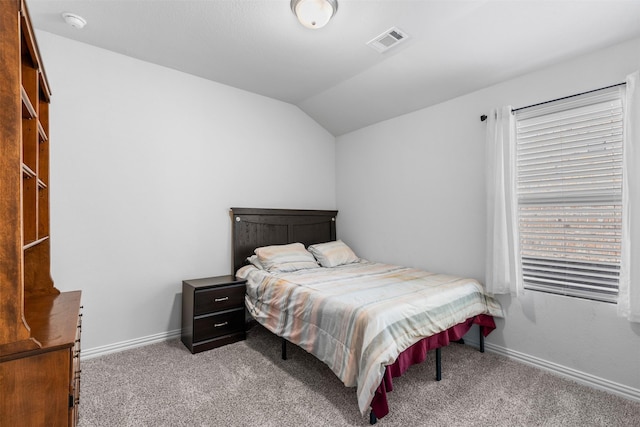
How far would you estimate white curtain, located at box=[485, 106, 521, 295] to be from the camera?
8.34 ft

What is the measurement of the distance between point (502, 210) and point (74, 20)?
355 centimetres

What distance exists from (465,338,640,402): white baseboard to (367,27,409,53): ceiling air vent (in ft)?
8.81

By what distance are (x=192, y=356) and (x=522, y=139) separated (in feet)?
10.8

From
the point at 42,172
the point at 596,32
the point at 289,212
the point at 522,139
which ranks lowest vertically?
the point at 289,212

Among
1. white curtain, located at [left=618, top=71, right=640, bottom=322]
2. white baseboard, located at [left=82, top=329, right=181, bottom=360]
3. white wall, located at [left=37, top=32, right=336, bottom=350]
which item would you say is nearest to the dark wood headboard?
white wall, located at [left=37, top=32, right=336, bottom=350]

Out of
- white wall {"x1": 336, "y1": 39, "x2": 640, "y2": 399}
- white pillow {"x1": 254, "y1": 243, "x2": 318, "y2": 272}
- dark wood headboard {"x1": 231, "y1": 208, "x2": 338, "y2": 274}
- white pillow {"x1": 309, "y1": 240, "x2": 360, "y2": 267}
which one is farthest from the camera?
white pillow {"x1": 309, "y1": 240, "x2": 360, "y2": 267}

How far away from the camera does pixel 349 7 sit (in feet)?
7.08

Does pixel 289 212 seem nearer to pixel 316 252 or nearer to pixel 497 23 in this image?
pixel 316 252

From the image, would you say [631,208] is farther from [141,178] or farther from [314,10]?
[141,178]

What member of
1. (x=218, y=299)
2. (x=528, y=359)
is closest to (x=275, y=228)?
(x=218, y=299)

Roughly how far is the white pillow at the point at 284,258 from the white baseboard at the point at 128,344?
1.08 m

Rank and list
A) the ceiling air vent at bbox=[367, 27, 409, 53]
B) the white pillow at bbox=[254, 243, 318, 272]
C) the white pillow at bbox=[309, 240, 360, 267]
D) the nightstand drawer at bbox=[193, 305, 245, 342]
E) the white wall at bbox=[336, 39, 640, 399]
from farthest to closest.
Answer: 1. the white pillow at bbox=[309, 240, 360, 267]
2. the white pillow at bbox=[254, 243, 318, 272]
3. the nightstand drawer at bbox=[193, 305, 245, 342]
4. the ceiling air vent at bbox=[367, 27, 409, 53]
5. the white wall at bbox=[336, 39, 640, 399]

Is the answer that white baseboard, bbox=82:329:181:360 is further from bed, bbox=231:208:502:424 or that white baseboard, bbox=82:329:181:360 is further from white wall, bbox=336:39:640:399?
white wall, bbox=336:39:640:399

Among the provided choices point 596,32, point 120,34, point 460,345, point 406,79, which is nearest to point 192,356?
point 460,345
